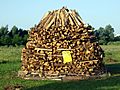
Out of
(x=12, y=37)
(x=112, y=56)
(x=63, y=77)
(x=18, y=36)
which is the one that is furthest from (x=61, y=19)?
(x=12, y=37)

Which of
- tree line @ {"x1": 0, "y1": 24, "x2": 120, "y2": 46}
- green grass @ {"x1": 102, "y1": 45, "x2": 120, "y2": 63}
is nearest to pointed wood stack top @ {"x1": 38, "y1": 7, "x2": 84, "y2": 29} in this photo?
green grass @ {"x1": 102, "y1": 45, "x2": 120, "y2": 63}

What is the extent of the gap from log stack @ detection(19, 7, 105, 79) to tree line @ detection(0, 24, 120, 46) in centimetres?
3993

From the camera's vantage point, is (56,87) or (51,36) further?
(51,36)

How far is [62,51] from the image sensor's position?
1933cm

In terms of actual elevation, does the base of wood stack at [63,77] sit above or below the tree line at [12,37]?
below

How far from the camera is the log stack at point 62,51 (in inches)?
759

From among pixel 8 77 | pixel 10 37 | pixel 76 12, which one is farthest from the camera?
pixel 10 37

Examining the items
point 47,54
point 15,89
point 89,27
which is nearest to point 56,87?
point 15,89

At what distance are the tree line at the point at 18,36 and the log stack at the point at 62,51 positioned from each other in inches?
1572

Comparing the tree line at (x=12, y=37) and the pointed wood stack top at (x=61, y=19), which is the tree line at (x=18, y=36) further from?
the pointed wood stack top at (x=61, y=19)

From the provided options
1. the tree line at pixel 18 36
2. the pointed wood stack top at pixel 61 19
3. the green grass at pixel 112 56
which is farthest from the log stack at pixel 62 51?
the tree line at pixel 18 36

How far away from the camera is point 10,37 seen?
2464 inches

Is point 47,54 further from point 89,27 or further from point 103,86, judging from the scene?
point 103,86

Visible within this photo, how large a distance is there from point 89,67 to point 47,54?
1989 millimetres
